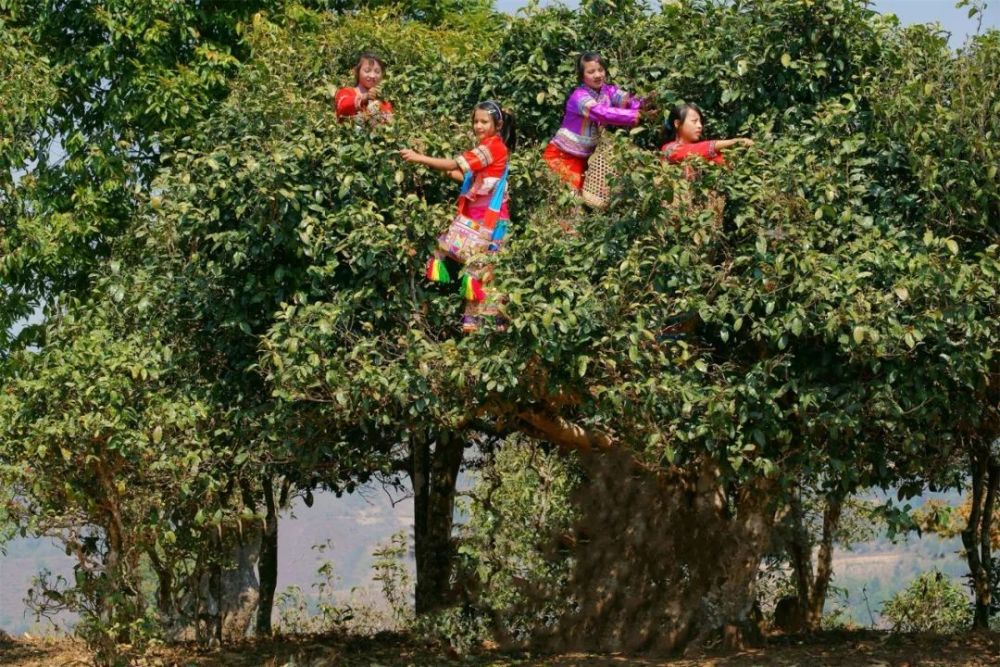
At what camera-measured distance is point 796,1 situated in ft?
38.3

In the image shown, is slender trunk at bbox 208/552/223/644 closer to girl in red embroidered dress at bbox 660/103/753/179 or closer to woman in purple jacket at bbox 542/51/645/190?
woman in purple jacket at bbox 542/51/645/190

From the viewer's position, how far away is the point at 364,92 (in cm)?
1254

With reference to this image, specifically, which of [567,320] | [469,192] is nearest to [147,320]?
[469,192]

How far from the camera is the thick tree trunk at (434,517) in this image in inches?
625

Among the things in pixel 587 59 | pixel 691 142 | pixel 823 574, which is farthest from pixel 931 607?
pixel 587 59

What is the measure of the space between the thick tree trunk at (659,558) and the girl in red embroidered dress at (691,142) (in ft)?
8.99

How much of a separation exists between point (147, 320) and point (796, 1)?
19.1ft

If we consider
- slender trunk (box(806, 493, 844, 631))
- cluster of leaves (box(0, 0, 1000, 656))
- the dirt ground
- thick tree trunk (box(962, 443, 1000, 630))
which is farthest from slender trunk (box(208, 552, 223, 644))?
thick tree trunk (box(962, 443, 1000, 630))

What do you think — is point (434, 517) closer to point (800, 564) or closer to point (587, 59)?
point (800, 564)

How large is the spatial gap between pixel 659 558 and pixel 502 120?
439 cm

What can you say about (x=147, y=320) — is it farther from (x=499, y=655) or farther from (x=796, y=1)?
(x=796, y=1)

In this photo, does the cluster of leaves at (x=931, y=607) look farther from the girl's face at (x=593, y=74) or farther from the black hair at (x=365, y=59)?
the black hair at (x=365, y=59)

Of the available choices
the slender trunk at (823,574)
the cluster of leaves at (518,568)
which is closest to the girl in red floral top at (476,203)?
the cluster of leaves at (518,568)

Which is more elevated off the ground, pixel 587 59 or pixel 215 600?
pixel 587 59
